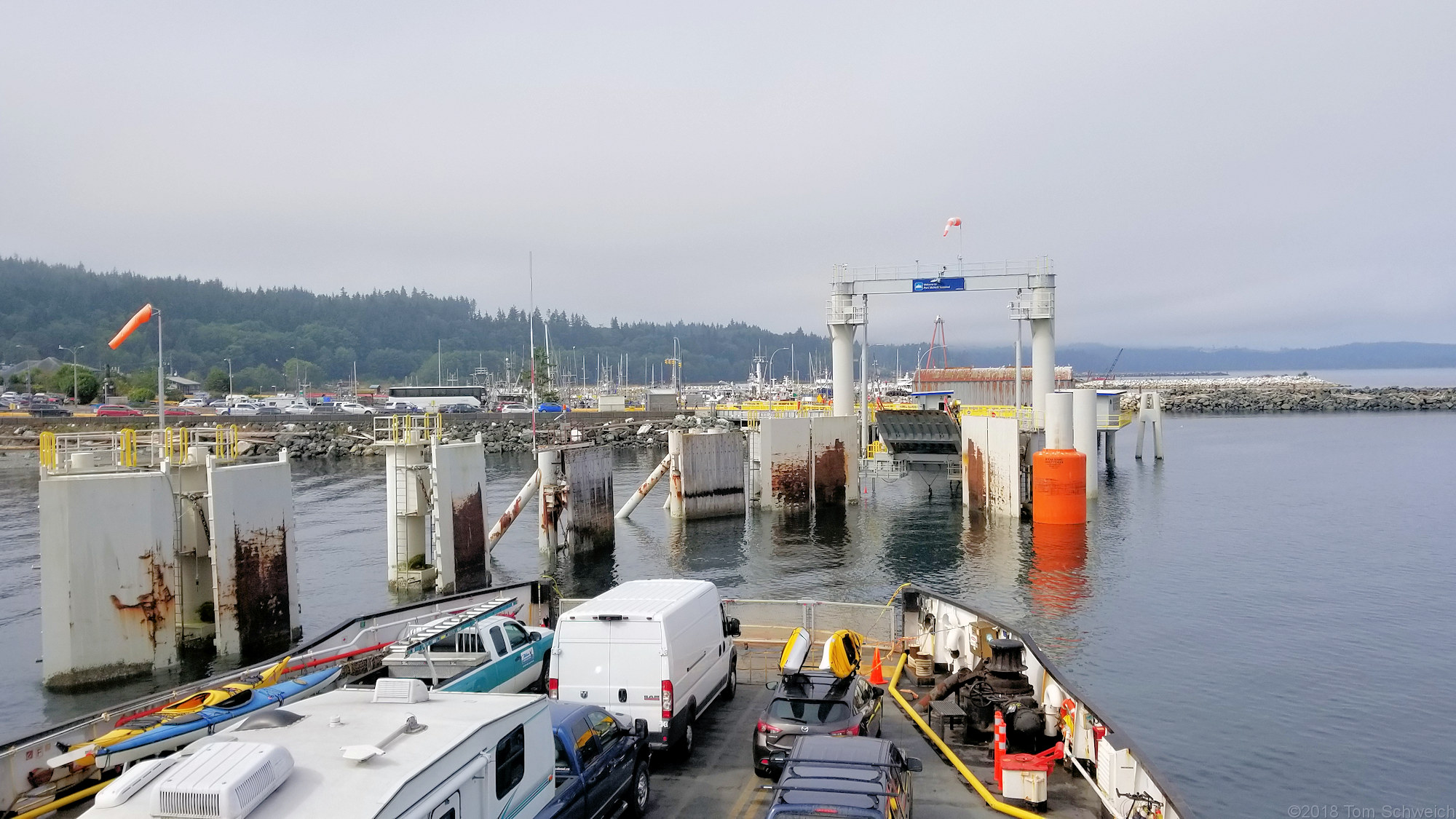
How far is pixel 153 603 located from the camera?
754 inches

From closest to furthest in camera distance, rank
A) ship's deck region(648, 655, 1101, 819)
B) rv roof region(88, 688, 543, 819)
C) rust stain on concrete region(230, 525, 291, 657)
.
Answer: rv roof region(88, 688, 543, 819) → ship's deck region(648, 655, 1101, 819) → rust stain on concrete region(230, 525, 291, 657)

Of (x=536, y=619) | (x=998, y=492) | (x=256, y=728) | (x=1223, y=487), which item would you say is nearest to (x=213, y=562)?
(x=536, y=619)

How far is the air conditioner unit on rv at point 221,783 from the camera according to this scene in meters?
5.38

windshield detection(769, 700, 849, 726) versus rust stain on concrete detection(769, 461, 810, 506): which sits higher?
windshield detection(769, 700, 849, 726)

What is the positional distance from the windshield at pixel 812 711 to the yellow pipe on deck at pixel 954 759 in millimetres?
1528

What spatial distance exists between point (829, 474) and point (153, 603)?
1335 inches

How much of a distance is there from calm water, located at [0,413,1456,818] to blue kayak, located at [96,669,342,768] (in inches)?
77.4

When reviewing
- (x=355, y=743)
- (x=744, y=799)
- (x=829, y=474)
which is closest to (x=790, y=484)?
(x=829, y=474)

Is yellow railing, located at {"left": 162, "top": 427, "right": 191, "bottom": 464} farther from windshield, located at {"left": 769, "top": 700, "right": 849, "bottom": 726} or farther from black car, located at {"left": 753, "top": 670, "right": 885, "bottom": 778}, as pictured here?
windshield, located at {"left": 769, "top": 700, "right": 849, "bottom": 726}

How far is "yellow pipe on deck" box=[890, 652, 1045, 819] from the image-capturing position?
31.8 feet

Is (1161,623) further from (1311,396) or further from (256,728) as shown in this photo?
(1311,396)

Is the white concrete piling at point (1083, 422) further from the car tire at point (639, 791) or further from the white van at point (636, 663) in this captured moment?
the car tire at point (639, 791)

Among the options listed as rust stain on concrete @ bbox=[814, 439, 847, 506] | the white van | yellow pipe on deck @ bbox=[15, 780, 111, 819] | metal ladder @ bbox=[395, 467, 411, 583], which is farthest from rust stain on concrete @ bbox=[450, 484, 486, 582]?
rust stain on concrete @ bbox=[814, 439, 847, 506]

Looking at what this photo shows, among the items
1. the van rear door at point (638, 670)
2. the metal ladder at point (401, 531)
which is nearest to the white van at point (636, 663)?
the van rear door at point (638, 670)
